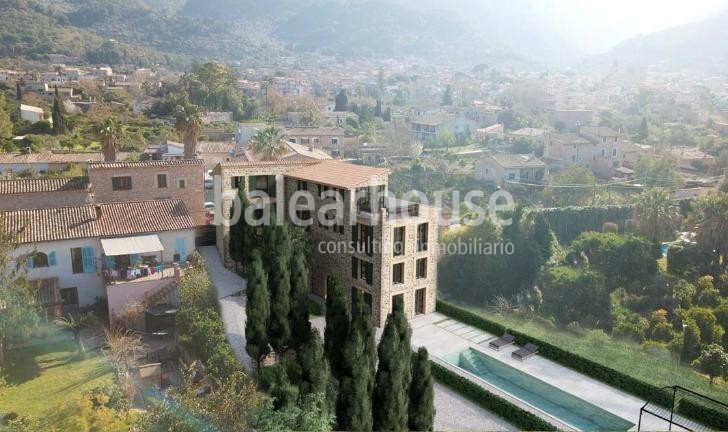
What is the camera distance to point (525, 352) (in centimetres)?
2534

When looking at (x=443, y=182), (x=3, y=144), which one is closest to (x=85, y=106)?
(x=3, y=144)

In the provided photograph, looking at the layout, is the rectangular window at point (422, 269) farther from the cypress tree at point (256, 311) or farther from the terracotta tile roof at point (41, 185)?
the terracotta tile roof at point (41, 185)

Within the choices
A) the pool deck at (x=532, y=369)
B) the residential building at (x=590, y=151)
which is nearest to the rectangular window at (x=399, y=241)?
the pool deck at (x=532, y=369)

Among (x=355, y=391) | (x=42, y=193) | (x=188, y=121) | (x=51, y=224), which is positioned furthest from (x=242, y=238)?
(x=188, y=121)

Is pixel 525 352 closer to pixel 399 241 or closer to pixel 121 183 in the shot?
pixel 399 241

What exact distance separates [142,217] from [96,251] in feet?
10.1

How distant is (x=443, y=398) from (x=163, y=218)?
1850cm

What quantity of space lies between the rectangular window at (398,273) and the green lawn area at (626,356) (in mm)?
10231

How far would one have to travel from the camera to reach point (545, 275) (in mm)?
45812

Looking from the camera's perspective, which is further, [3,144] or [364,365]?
[3,144]

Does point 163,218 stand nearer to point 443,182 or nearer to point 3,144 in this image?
point 3,144

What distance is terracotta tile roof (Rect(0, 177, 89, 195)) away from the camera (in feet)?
108

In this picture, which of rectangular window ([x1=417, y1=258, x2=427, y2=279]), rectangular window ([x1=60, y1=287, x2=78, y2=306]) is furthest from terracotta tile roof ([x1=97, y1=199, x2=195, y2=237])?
rectangular window ([x1=417, y1=258, x2=427, y2=279])

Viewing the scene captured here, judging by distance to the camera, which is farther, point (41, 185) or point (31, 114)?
point (31, 114)
